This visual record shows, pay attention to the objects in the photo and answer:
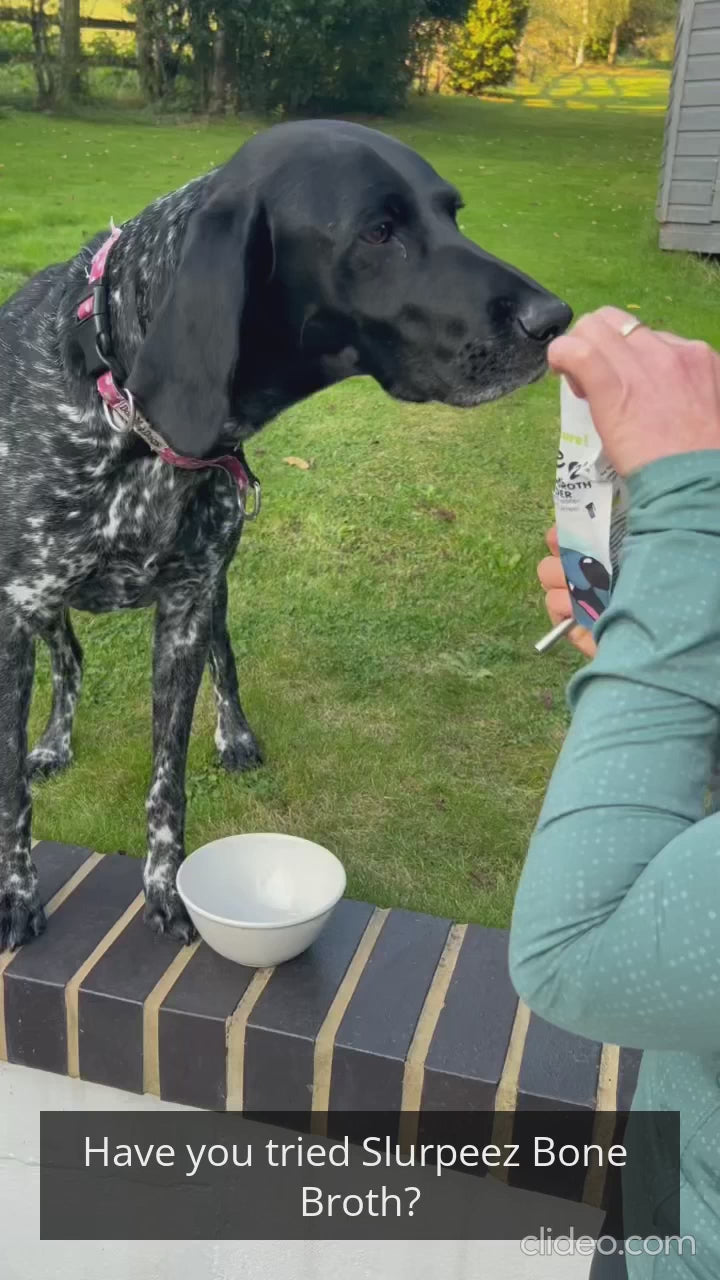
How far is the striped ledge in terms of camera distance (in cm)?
187

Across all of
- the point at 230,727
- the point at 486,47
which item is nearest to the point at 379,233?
the point at 230,727

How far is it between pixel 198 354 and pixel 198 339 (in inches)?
0.9

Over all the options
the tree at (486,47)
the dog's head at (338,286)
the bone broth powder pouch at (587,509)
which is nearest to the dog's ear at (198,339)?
the dog's head at (338,286)

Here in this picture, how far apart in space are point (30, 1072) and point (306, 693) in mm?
1489

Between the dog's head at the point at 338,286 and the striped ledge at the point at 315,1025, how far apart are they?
39.1 inches

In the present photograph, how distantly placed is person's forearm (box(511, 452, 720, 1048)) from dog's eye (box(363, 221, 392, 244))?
1.17 m

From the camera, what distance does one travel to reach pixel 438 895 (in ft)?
8.45

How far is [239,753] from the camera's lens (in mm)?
3070

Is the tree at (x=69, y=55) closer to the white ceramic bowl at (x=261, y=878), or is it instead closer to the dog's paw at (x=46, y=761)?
the dog's paw at (x=46, y=761)

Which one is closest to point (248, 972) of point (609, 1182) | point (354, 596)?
point (609, 1182)

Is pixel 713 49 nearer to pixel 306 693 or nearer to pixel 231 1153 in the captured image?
pixel 306 693

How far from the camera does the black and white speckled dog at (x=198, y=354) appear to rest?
1.84 meters

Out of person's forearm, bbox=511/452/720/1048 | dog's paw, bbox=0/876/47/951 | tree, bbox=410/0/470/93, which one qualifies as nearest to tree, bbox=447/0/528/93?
tree, bbox=410/0/470/93

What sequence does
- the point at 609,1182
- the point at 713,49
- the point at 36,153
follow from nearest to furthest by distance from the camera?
the point at 609,1182, the point at 713,49, the point at 36,153
